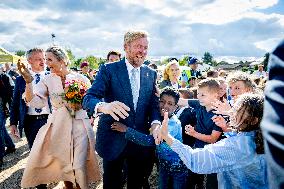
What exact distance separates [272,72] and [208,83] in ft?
10.9

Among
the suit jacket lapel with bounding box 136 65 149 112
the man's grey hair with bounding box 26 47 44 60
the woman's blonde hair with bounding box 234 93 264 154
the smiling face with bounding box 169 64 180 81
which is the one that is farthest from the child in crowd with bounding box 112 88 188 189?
the smiling face with bounding box 169 64 180 81

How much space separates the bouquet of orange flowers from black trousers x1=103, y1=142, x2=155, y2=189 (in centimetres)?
116

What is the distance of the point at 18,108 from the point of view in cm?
556

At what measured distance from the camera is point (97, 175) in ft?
15.2

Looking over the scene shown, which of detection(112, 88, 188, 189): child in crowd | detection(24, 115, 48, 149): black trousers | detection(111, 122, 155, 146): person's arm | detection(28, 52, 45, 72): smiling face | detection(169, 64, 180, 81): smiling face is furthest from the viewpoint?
detection(169, 64, 180, 81): smiling face

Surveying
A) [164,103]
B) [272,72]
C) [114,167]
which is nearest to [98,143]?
[114,167]

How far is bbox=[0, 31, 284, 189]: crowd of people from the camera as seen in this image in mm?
2346

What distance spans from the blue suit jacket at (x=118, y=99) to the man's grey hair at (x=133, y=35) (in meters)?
0.27

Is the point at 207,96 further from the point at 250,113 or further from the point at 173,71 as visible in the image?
the point at 173,71

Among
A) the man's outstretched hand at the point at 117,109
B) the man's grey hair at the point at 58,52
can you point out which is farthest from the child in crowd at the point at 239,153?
the man's grey hair at the point at 58,52

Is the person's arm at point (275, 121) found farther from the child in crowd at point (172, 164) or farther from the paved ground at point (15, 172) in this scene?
the paved ground at point (15, 172)

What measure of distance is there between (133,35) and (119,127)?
36.2 inches

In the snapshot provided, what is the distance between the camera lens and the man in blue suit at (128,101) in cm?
A: 334

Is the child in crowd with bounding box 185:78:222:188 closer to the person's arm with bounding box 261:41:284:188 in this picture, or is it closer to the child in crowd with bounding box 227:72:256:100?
the child in crowd with bounding box 227:72:256:100
